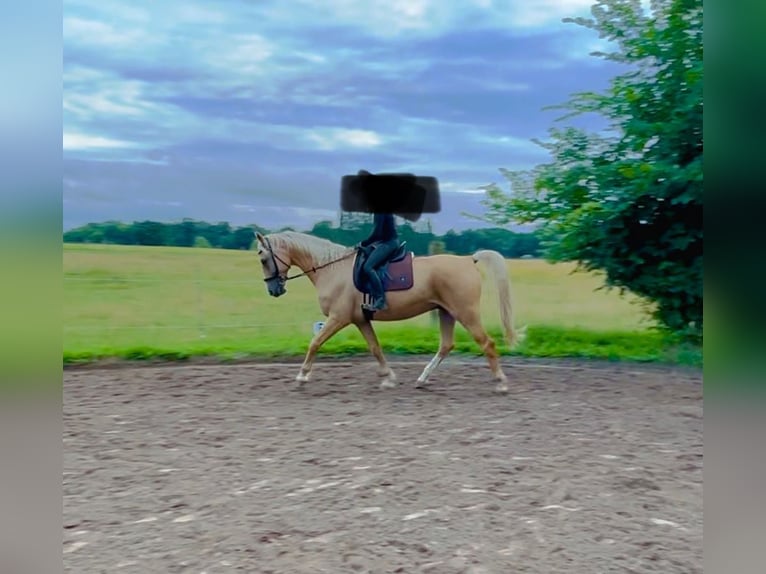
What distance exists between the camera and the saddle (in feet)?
10.6

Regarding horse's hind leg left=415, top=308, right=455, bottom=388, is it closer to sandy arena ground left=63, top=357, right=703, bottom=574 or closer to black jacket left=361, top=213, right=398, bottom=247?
sandy arena ground left=63, top=357, right=703, bottom=574

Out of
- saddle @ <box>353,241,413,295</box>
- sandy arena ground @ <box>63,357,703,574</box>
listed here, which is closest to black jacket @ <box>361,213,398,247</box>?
saddle @ <box>353,241,413,295</box>

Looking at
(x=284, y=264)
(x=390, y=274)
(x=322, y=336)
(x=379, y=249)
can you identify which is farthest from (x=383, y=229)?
(x=322, y=336)

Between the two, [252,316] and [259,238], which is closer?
[259,238]

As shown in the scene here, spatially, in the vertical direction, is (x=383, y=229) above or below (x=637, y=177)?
below

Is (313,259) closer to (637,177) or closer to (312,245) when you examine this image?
(312,245)

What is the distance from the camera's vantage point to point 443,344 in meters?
3.31

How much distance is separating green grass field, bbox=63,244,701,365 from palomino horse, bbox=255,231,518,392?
8cm

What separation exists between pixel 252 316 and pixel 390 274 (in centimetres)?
80

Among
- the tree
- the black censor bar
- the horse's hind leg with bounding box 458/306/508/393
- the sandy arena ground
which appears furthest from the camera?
the horse's hind leg with bounding box 458/306/508/393

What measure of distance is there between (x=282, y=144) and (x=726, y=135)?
2251 mm

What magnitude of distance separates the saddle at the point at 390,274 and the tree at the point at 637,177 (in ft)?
1.72

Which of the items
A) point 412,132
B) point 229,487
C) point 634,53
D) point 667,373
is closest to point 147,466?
point 229,487

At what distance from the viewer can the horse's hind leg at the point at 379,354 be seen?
129 inches
